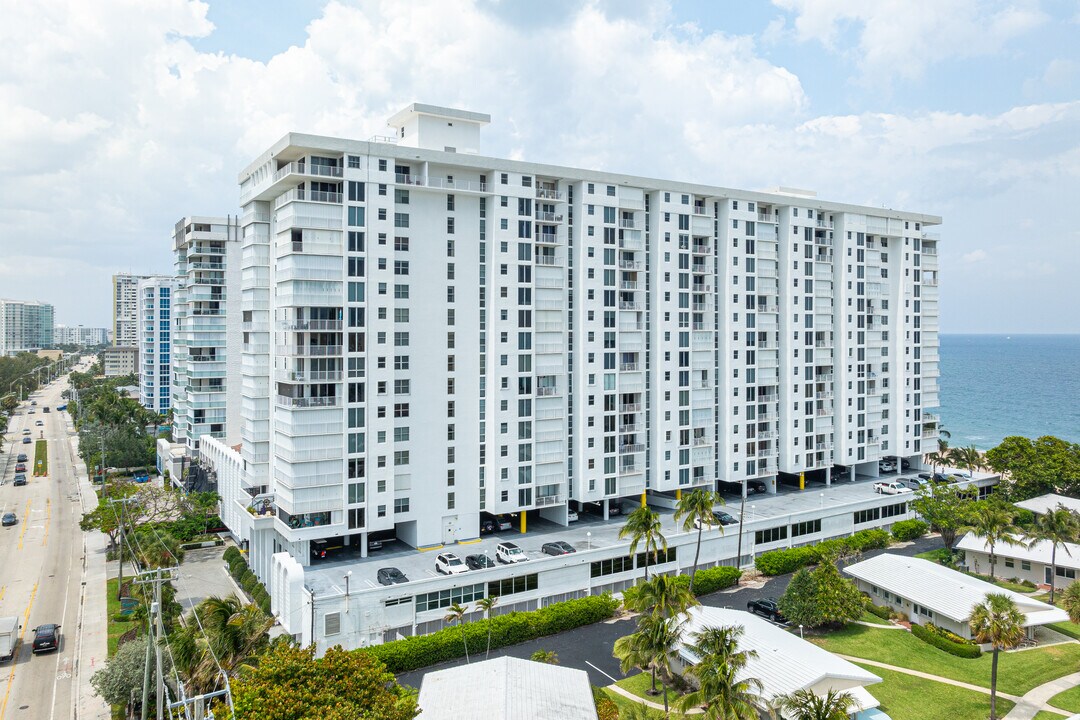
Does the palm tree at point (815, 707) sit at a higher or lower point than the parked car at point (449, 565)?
higher

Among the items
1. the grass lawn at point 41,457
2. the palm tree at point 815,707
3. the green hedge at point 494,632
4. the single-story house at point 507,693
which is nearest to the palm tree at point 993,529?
the green hedge at point 494,632

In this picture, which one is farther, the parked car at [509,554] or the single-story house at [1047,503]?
the single-story house at [1047,503]

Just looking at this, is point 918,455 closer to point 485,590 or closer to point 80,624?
point 485,590

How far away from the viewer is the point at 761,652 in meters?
41.8

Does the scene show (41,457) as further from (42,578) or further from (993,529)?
(993,529)

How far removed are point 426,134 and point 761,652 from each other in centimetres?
4802

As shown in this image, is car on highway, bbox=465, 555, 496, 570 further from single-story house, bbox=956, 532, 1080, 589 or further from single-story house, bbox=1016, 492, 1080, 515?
single-story house, bbox=1016, 492, 1080, 515

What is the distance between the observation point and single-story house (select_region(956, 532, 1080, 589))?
5866cm

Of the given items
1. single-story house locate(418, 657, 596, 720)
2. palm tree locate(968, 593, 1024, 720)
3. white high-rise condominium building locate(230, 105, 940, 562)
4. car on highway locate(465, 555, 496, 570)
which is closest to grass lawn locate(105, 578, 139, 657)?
white high-rise condominium building locate(230, 105, 940, 562)

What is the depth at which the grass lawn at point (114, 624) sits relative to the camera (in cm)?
5066

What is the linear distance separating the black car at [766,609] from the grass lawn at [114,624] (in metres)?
46.0

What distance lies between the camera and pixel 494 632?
48.2 meters

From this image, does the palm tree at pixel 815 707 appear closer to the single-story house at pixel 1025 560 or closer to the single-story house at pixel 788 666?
the single-story house at pixel 788 666

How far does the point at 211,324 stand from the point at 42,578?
35.4 meters
